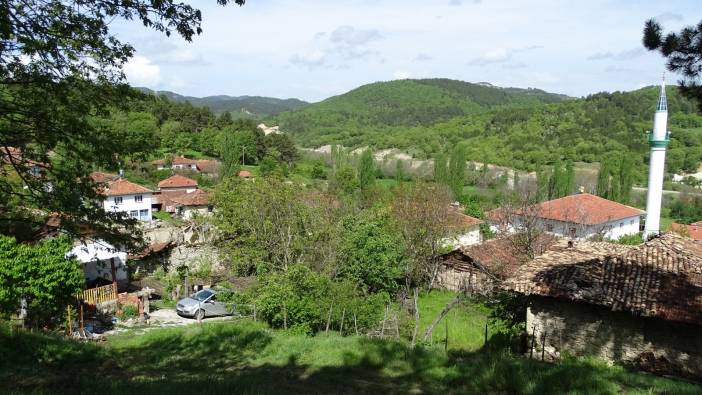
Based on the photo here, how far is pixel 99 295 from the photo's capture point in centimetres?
1825

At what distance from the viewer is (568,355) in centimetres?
1171

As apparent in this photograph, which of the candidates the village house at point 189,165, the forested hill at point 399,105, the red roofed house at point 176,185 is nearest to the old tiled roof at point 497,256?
the red roofed house at point 176,185

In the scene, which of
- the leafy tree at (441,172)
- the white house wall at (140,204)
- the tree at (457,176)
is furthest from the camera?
the leafy tree at (441,172)

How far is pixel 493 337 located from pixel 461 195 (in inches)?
1654

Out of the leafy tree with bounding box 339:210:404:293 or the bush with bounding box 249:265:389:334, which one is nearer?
the bush with bounding box 249:265:389:334

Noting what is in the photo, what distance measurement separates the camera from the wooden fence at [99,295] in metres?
17.8

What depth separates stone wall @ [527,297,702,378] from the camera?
10.4 m

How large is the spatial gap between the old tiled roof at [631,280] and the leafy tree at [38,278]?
1280 cm

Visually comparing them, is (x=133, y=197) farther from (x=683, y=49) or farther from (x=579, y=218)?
(x=683, y=49)

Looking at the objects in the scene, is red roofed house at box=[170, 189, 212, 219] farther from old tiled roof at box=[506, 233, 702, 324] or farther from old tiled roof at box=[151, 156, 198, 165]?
old tiled roof at box=[506, 233, 702, 324]

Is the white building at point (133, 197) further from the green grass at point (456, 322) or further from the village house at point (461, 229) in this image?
the green grass at point (456, 322)

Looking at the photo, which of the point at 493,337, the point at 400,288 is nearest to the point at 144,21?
the point at 493,337

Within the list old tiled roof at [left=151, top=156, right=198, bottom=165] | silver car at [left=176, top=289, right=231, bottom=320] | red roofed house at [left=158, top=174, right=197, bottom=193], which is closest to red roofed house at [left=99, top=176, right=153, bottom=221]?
red roofed house at [left=158, top=174, right=197, bottom=193]

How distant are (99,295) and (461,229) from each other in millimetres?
20704
